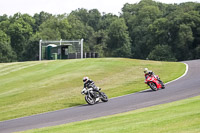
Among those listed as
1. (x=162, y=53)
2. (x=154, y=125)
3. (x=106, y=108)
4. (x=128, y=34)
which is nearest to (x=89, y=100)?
(x=106, y=108)

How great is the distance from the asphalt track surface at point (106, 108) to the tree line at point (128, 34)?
67.5 m

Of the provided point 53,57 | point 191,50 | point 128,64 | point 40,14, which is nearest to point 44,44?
point 53,57

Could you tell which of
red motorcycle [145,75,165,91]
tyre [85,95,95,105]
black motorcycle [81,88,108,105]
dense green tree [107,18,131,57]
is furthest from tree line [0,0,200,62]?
tyre [85,95,95,105]

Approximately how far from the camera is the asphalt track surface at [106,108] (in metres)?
20.0

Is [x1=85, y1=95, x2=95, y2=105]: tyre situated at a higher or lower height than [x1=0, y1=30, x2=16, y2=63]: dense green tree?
lower

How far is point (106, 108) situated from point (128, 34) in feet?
347

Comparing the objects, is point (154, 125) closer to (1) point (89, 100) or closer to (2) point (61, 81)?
(1) point (89, 100)

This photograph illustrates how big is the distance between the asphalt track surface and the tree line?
6754 cm

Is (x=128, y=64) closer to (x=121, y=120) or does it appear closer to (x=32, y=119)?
(x=32, y=119)

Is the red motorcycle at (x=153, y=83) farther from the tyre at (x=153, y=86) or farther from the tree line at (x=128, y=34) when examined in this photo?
the tree line at (x=128, y=34)

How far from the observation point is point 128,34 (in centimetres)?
12725

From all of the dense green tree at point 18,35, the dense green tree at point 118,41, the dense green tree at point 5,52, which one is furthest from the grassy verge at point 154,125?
the dense green tree at point 18,35

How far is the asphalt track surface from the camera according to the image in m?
20.0

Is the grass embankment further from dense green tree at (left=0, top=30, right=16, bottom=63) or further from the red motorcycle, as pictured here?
dense green tree at (left=0, top=30, right=16, bottom=63)
